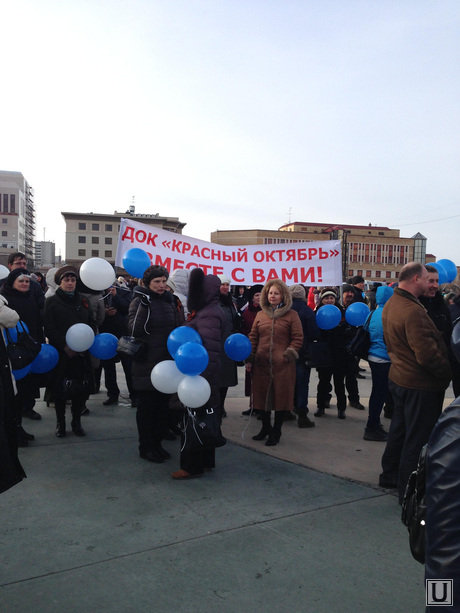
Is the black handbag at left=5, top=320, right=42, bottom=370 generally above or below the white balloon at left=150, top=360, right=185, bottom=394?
above

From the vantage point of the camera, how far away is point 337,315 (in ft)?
23.0

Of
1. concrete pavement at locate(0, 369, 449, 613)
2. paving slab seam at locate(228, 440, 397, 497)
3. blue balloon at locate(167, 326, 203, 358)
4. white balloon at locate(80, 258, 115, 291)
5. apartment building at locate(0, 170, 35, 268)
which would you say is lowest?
concrete pavement at locate(0, 369, 449, 613)

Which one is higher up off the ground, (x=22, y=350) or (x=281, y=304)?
(x=281, y=304)

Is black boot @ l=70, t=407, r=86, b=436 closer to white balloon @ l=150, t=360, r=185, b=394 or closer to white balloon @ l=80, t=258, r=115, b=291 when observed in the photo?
white balloon @ l=80, t=258, r=115, b=291

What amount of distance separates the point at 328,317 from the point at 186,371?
10.4ft

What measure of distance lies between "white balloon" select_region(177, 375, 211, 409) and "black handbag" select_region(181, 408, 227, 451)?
0.24 metres

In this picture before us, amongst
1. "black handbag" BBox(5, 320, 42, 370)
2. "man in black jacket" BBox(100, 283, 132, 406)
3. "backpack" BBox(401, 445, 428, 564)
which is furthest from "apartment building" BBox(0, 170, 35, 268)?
"backpack" BBox(401, 445, 428, 564)

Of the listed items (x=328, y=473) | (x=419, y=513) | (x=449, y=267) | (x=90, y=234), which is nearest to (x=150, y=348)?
(x=328, y=473)

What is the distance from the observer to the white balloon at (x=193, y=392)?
4305mm

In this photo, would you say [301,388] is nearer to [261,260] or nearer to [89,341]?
[261,260]

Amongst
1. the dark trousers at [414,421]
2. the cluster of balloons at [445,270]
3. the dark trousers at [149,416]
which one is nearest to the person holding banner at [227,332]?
the dark trousers at [149,416]

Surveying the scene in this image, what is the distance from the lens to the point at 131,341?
199 inches

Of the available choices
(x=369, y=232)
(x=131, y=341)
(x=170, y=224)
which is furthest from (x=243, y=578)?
(x=369, y=232)

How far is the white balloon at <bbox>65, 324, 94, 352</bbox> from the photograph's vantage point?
5547 millimetres
